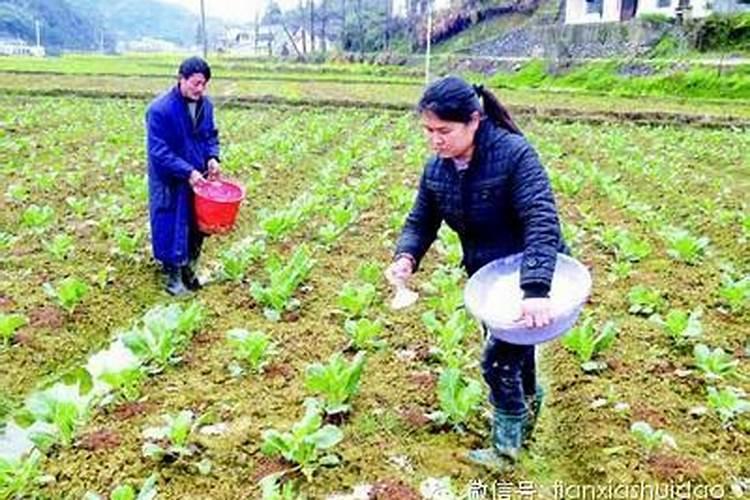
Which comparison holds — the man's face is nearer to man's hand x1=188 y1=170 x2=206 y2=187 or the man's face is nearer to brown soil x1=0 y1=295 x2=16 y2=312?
man's hand x1=188 y1=170 x2=206 y2=187

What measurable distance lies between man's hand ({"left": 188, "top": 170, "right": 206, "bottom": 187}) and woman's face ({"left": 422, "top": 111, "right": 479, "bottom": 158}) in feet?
12.0

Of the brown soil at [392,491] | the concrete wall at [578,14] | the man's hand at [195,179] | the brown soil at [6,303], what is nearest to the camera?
the brown soil at [392,491]

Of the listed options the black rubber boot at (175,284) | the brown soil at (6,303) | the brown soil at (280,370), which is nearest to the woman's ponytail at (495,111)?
the brown soil at (280,370)

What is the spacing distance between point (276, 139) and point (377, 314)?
1092 cm

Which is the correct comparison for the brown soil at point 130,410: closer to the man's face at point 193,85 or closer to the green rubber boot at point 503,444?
the green rubber boot at point 503,444

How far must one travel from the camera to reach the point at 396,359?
576 centimetres

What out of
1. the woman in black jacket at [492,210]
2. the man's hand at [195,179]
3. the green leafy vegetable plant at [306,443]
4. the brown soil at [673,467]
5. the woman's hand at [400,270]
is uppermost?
the woman in black jacket at [492,210]

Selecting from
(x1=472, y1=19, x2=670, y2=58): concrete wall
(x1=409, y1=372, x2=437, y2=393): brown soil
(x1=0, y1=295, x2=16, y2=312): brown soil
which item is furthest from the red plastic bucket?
(x1=472, y1=19, x2=670, y2=58): concrete wall

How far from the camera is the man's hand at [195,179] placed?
6.93m

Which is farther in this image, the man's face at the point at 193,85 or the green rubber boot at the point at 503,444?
the man's face at the point at 193,85

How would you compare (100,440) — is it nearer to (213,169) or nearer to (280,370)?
(280,370)

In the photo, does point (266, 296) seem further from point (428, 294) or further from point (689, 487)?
point (689, 487)

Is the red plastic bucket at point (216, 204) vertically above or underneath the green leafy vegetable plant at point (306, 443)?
above

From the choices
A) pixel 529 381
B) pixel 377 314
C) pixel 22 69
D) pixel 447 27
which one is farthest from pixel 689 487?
pixel 447 27
